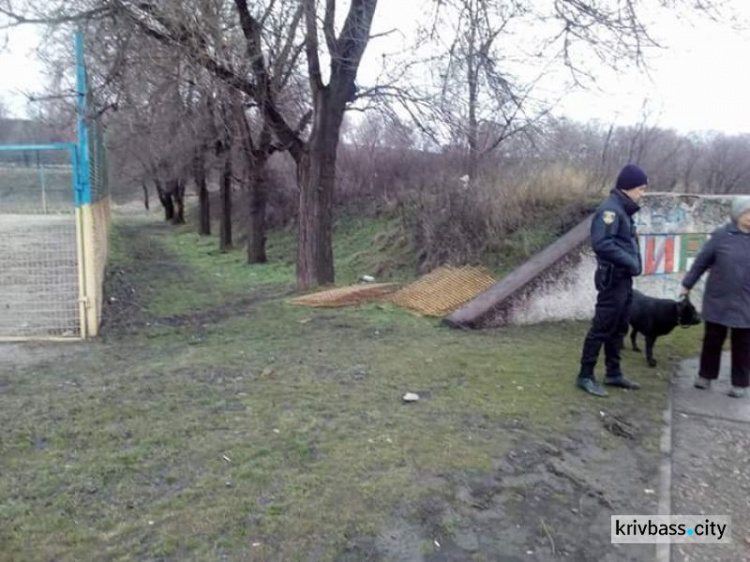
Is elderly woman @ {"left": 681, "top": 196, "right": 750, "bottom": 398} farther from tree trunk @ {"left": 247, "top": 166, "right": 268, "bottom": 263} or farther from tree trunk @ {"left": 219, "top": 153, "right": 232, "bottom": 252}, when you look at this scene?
tree trunk @ {"left": 219, "top": 153, "right": 232, "bottom": 252}

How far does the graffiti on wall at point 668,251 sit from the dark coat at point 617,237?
3.30 metres

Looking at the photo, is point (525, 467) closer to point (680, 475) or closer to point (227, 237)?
point (680, 475)

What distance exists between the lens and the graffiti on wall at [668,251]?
26.3 feet

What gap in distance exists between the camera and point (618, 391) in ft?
17.2

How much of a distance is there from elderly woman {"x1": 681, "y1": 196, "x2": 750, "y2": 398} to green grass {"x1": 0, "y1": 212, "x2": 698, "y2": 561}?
61 cm

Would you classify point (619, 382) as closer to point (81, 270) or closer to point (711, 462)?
point (711, 462)

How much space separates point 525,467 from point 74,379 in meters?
3.98

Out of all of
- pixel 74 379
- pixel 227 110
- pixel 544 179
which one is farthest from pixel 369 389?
pixel 227 110

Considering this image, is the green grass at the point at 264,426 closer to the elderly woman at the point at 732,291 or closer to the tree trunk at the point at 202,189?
the elderly woman at the point at 732,291

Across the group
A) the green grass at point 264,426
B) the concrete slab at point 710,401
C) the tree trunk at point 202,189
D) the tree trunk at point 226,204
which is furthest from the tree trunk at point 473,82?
the tree trunk at point 202,189

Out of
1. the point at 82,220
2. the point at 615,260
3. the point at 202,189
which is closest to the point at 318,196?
the point at 82,220

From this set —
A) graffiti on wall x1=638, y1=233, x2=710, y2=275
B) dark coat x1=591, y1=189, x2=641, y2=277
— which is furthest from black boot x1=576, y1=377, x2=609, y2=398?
graffiti on wall x1=638, y1=233, x2=710, y2=275

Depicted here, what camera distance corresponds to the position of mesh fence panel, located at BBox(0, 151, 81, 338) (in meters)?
7.57

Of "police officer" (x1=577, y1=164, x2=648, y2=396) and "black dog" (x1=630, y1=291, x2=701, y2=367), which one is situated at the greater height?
"police officer" (x1=577, y1=164, x2=648, y2=396)
